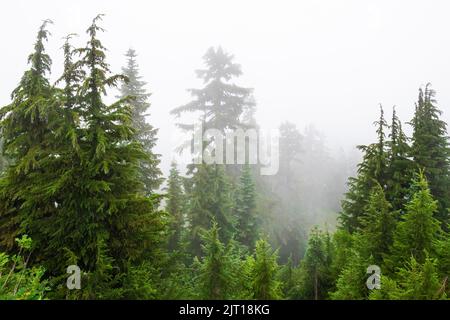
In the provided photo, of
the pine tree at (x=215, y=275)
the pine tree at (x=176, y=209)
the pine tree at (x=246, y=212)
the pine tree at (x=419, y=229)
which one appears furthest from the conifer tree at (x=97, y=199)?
the pine tree at (x=246, y=212)

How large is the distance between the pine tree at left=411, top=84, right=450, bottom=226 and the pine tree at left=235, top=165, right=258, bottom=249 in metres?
12.6

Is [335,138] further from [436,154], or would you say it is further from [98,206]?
[98,206]

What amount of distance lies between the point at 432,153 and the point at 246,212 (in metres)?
13.5

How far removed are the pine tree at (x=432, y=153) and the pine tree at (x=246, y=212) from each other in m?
12.6

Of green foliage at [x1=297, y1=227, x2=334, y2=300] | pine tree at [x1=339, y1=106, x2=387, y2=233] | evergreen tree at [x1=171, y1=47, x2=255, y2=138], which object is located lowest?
green foliage at [x1=297, y1=227, x2=334, y2=300]

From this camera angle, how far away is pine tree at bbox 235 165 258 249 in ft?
81.1

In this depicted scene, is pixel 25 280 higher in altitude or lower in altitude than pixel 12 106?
lower

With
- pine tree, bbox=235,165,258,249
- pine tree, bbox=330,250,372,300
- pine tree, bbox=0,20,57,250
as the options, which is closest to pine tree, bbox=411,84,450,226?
pine tree, bbox=330,250,372,300

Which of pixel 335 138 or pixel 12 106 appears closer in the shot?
pixel 12 106

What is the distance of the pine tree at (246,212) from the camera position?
2473 cm

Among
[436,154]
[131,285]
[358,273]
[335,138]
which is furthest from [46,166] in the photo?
[335,138]

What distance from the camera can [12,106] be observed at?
9.43m

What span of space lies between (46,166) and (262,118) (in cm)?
12858

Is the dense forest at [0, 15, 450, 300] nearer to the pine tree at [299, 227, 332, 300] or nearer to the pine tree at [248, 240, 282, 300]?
the pine tree at [248, 240, 282, 300]
